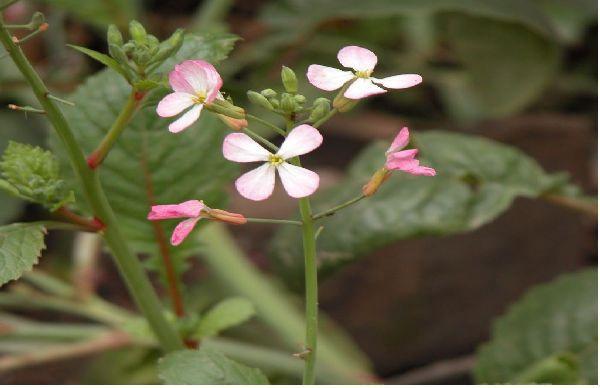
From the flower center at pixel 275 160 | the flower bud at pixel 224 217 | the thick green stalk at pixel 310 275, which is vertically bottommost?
the thick green stalk at pixel 310 275

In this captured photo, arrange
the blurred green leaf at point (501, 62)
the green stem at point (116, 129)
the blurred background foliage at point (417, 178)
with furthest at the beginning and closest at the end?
the blurred green leaf at point (501, 62), the blurred background foliage at point (417, 178), the green stem at point (116, 129)

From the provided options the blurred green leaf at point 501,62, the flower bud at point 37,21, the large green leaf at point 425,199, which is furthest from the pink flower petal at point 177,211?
the blurred green leaf at point 501,62

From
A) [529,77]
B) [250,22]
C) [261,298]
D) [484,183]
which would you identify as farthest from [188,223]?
[250,22]

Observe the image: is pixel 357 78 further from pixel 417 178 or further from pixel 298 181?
pixel 417 178

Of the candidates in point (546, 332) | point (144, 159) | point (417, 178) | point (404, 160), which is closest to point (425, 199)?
point (417, 178)

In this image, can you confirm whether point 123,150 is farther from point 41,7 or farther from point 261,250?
point 41,7

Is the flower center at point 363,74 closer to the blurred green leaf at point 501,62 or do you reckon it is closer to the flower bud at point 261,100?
the flower bud at point 261,100
